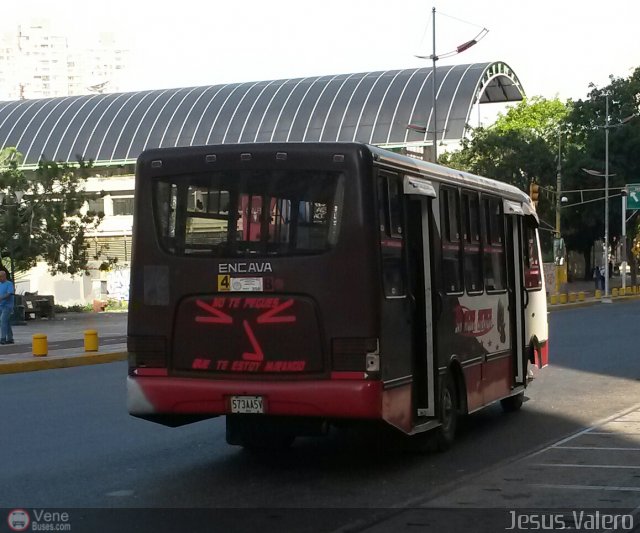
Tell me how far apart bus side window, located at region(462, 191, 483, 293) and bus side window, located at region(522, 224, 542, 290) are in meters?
2.10

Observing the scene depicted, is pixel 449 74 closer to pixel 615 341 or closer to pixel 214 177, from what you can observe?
pixel 615 341

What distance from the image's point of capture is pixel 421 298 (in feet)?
35.8

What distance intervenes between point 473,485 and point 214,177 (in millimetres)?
3246

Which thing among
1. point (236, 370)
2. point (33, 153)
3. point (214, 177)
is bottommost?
point (236, 370)

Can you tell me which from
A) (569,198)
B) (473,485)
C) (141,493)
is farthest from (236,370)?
(569,198)

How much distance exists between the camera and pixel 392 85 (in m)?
79.2

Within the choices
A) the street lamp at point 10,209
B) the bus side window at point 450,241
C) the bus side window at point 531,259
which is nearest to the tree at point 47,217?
the street lamp at point 10,209

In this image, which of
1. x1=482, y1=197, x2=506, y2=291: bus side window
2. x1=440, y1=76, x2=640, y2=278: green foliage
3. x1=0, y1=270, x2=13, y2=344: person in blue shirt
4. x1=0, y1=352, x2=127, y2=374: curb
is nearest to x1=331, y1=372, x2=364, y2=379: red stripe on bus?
x1=482, y1=197, x2=506, y2=291: bus side window

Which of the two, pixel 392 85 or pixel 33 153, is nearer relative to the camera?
pixel 392 85

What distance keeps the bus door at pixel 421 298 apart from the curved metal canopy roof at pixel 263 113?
62.6 meters

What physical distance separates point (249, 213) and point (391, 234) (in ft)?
3.92

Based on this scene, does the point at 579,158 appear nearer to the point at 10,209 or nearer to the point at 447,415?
the point at 10,209

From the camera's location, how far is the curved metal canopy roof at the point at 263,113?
7600 centimetres

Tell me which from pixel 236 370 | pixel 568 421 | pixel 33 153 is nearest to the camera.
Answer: pixel 236 370
